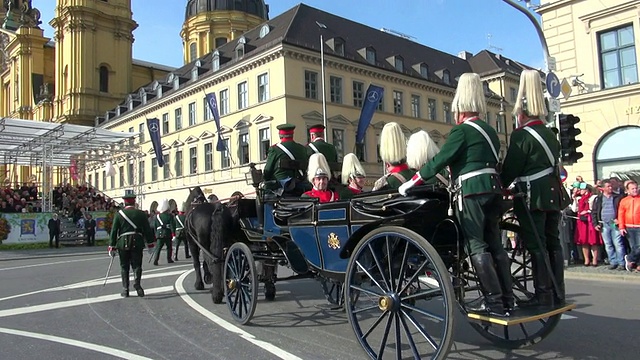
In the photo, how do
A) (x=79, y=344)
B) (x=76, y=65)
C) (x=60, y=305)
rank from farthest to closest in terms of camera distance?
(x=76, y=65), (x=60, y=305), (x=79, y=344)

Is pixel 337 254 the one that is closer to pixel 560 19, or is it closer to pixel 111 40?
pixel 560 19

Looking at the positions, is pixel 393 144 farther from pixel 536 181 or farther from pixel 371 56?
pixel 371 56

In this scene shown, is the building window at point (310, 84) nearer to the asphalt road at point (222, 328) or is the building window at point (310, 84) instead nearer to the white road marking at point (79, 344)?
the asphalt road at point (222, 328)

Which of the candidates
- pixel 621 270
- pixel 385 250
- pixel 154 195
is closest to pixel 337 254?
pixel 385 250

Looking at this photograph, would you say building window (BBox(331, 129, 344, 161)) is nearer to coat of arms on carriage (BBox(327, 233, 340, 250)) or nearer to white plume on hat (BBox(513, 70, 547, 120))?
coat of arms on carriage (BBox(327, 233, 340, 250))

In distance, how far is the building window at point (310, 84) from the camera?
3825cm

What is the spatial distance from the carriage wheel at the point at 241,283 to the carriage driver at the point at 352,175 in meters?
1.43

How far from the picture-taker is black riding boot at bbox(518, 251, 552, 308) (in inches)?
179

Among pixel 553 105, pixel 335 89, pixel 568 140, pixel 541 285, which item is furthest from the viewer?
pixel 335 89

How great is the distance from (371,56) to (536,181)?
132 feet

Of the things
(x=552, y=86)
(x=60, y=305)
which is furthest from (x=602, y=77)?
(x=60, y=305)

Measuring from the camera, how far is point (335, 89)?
4019 centimetres

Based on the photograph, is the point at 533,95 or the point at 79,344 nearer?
the point at 533,95

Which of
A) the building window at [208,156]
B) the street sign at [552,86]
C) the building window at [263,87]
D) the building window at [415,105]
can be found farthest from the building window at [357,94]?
the street sign at [552,86]
